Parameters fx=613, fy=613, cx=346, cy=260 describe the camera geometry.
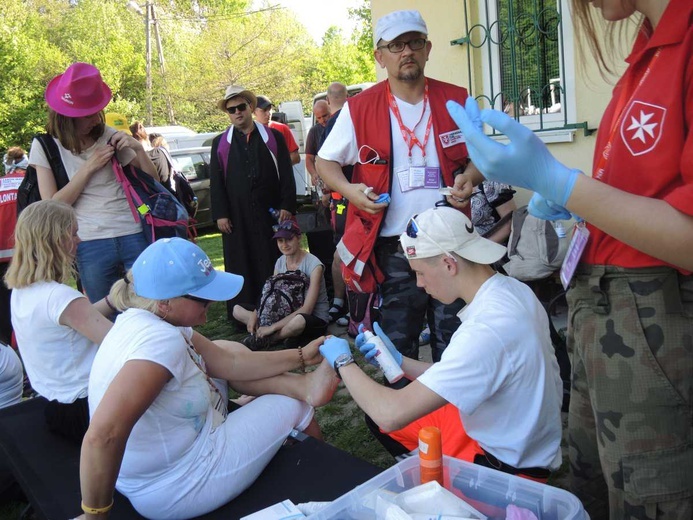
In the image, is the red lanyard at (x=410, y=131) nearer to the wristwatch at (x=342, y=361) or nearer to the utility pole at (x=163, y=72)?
the wristwatch at (x=342, y=361)

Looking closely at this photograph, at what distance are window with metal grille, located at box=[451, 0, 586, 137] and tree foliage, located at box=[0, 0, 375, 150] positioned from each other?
74.6ft

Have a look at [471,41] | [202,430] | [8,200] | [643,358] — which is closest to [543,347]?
[643,358]

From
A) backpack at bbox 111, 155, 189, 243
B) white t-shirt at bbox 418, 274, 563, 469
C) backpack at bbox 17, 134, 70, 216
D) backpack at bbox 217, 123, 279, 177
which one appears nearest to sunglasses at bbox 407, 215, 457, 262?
white t-shirt at bbox 418, 274, 563, 469

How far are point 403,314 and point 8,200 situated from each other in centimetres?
363

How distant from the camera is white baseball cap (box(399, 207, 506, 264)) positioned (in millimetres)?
1914

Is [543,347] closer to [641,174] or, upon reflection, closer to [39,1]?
[641,174]

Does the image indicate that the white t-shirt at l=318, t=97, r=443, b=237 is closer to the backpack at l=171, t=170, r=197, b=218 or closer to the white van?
the backpack at l=171, t=170, r=197, b=218

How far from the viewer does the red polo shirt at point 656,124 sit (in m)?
1.26

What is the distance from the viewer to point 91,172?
3639 millimetres

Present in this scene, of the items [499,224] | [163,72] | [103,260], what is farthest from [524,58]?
[163,72]

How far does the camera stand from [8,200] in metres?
4.85

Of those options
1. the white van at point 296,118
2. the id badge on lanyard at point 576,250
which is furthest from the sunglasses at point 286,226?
the white van at point 296,118

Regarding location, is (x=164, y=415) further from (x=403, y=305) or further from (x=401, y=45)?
(x=401, y=45)

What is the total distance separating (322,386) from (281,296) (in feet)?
8.06
